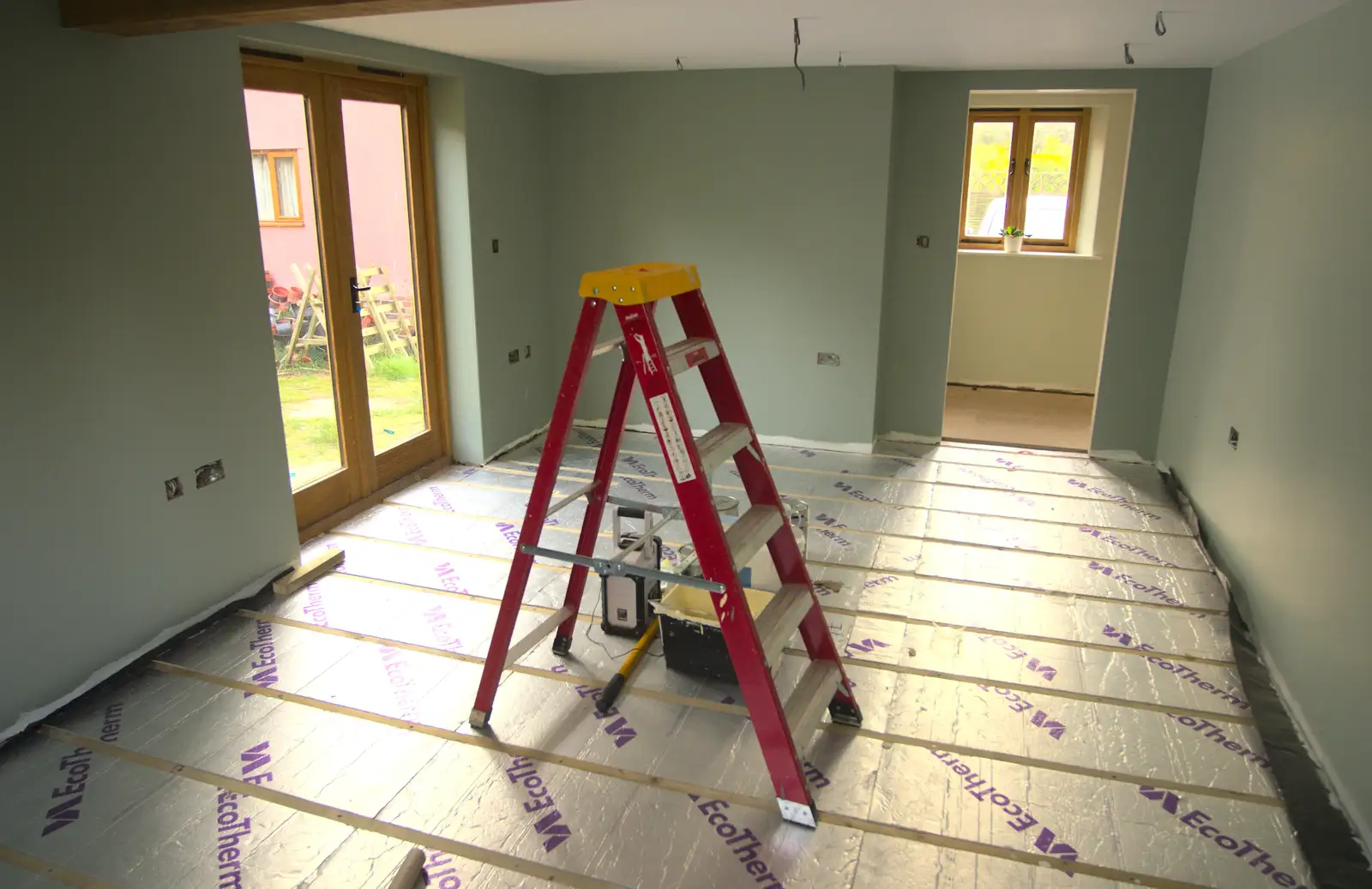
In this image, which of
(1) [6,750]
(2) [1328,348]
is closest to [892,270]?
(2) [1328,348]

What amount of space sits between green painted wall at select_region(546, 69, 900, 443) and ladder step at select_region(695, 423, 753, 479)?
3.18 metres

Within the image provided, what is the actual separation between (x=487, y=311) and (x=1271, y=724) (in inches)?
171

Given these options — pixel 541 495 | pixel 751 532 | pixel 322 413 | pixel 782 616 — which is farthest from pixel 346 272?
pixel 782 616

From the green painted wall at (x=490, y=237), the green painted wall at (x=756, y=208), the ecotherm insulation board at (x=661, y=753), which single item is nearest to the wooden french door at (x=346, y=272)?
the green painted wall at (x=490, y=237)

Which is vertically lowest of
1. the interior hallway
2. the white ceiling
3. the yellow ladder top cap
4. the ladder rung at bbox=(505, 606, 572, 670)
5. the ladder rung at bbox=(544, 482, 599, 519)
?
the interior hallway

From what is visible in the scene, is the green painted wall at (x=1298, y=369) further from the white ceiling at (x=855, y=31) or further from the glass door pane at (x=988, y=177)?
the glass door pane at (x=988, y=177)

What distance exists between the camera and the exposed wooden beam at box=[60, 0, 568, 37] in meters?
2.32

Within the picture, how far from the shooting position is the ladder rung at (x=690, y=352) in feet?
7.86

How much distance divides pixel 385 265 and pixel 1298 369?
426 cm

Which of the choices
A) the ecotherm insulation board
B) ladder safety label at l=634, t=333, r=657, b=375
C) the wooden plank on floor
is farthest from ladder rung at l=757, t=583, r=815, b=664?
the wooden plank on floor

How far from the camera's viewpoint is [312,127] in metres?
4.15

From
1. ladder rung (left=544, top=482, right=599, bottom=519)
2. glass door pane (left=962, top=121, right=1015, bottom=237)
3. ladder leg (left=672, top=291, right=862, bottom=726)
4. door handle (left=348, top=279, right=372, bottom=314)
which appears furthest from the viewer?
glass door pane (left=962, top=121, right=1015, bottom=237)

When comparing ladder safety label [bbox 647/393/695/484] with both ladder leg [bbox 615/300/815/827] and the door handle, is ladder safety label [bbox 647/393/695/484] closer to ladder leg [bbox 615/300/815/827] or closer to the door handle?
ladder leg [bbox 615/300/815/827]

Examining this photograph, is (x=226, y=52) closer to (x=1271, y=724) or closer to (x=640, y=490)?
(x=640, y=490)
